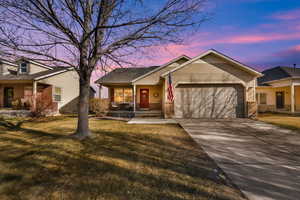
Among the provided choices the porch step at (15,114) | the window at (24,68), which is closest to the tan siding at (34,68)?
the window at (24,68)

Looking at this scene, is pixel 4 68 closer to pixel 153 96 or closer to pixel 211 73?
pixel 153 96

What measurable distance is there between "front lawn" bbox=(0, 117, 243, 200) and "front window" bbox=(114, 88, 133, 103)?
36.8 feet

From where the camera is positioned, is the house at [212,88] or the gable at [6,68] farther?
the gable at [6,68]

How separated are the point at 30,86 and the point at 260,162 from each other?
19.2 metres

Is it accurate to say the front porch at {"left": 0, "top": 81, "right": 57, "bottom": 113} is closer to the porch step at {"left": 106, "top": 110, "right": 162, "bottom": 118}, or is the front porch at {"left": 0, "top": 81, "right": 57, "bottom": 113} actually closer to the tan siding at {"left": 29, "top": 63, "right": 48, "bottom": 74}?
the tan siding at {"left": 29, "top": 63, "right": 48, "bottom": 74}

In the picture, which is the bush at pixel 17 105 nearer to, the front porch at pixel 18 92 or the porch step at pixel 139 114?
the front porch at pixel 18 92

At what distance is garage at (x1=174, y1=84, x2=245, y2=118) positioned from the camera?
10438 millimetres

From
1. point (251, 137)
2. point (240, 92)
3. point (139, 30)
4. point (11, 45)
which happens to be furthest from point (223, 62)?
point (11, 45)

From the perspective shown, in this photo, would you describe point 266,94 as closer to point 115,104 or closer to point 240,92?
point 240,92

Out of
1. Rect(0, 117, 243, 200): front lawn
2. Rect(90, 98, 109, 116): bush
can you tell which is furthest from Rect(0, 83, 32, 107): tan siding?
Rect(0, 117, 243, 200): front lawn

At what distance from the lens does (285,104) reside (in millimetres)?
15445

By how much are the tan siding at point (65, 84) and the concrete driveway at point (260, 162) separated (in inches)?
588

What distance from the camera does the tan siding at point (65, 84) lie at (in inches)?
583

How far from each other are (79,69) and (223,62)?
33.1 feet
